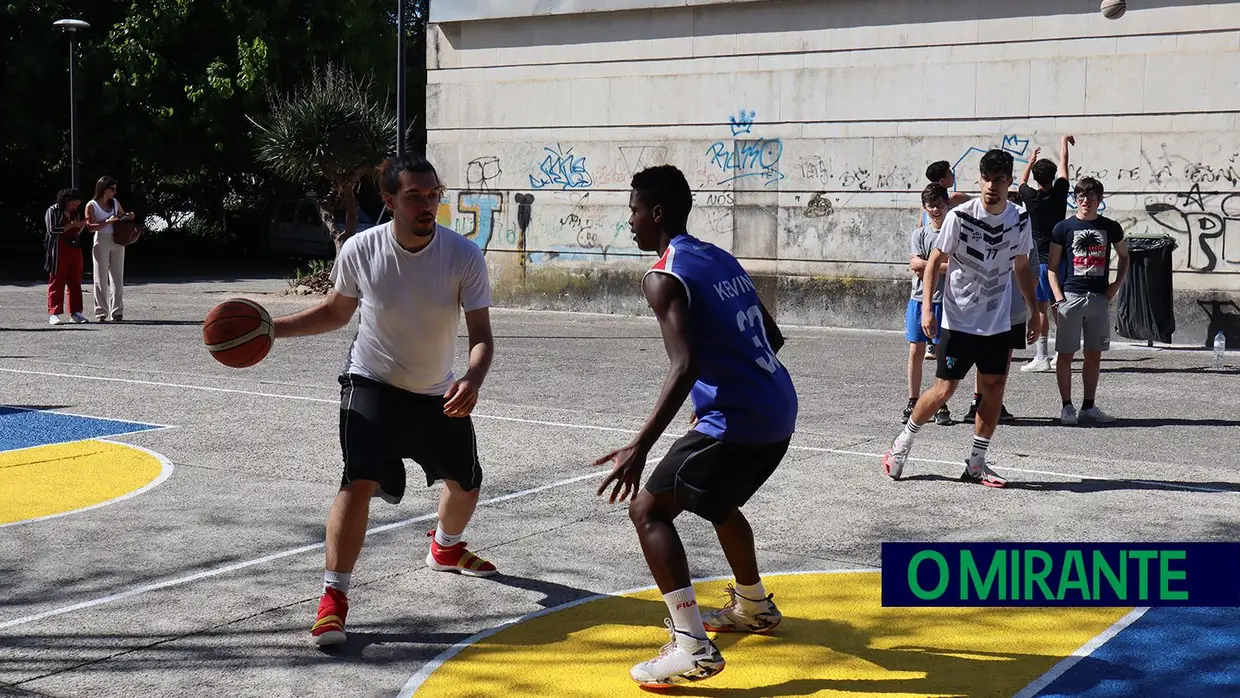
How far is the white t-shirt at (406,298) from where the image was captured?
5723 mm

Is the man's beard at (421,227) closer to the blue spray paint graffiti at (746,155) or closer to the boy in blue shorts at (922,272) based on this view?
the boy in blue shorts at (922,272)

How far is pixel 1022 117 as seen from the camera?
16.8 meters

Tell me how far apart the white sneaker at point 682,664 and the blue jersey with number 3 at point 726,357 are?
0.72m

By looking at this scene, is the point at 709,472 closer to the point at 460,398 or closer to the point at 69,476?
the point at 460,398

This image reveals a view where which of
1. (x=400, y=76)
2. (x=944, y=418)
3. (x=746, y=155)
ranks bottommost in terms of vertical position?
(x=944, y=418)

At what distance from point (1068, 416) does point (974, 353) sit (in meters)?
2.58

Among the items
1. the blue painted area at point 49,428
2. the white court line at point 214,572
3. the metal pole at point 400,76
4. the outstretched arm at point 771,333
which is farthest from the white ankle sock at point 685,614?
the metal pole at point 400,76

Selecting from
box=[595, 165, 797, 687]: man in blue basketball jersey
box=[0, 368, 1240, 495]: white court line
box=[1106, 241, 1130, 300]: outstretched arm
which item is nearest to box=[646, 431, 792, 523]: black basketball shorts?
box=[595, 165, 797, 687]: man in blue basketball jersey

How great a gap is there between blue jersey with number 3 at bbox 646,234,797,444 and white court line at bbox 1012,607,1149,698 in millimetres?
1220

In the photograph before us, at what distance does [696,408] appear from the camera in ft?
16.8

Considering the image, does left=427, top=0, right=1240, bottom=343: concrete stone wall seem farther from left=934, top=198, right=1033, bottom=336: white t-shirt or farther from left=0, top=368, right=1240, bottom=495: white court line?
left=934, top=198, right=1033, bottom=336: white t-shirt

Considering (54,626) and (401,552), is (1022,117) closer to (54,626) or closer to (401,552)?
(401,552)

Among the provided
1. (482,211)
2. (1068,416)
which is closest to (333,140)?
A: (482,211)

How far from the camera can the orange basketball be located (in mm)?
→ 5832
